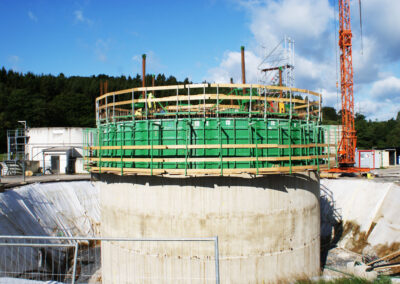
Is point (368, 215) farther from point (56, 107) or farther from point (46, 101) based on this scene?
point (46, 101)

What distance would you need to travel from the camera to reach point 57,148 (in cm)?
4081

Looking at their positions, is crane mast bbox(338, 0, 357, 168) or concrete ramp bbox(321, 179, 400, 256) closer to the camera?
concrete ramp bbox(321, 179, 400, 256)

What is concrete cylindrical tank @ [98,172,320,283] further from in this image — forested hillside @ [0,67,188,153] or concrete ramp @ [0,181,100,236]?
forested hillside @ [0,67,188,153]

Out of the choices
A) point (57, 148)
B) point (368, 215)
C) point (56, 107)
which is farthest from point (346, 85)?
point (56, 107)

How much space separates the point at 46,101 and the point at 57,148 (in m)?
63.8

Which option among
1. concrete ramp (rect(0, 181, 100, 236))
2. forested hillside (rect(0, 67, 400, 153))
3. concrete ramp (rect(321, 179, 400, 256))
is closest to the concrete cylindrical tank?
concrete ramp (rect(0, 181, 100, 236))

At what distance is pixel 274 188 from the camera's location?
44.1 ft

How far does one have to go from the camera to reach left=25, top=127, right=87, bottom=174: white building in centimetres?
4003

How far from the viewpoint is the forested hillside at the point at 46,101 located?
2918 inches

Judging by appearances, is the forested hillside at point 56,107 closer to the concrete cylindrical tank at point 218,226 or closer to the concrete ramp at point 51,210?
the concrete ramp at point 51,210

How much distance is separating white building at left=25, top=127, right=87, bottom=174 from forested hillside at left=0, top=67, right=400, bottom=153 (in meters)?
33.1

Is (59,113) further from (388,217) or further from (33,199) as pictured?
(388,217)

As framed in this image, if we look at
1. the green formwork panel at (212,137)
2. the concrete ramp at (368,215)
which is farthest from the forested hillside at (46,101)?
the concrete ramp at (368,215)

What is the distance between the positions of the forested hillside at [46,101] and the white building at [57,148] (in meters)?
33.1
